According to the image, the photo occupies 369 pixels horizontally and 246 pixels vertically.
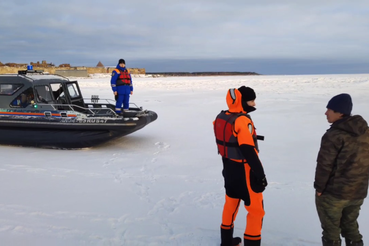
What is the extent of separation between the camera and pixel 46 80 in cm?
679

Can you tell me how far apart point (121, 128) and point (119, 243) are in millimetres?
3304

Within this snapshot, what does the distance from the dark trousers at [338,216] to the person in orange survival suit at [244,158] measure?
0.44 m

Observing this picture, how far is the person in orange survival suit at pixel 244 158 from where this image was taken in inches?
97.3

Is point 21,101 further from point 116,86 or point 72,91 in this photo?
point 116,86

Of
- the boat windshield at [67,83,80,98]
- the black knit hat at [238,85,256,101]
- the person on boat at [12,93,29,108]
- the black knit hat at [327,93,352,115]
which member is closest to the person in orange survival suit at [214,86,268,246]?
the black knit hat at [238,85,256,101]

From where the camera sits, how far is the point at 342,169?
2322 mm

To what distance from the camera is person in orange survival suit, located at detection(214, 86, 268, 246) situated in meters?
2.47

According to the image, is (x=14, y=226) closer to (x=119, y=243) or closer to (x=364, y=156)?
(x=119, y=243)

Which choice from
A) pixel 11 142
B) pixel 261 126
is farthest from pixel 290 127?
pixel 11 142

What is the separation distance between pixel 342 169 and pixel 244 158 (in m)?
0.69

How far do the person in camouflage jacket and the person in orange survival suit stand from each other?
0.44m

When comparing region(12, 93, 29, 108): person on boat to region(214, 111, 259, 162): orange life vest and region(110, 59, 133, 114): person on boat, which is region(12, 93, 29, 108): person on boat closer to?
region(110, 59, 133, 114): person on boat

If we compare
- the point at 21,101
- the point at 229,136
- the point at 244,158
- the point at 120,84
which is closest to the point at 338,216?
the point at 244,158

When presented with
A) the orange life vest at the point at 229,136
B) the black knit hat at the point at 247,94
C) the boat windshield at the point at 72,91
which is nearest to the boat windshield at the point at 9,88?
the boat windshield at the point at 72,91
